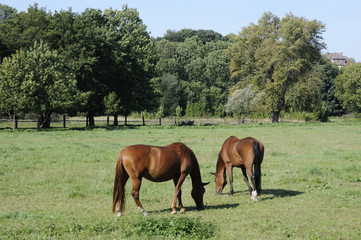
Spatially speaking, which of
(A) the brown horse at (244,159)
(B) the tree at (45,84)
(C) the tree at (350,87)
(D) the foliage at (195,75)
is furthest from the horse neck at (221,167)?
(C) the tree at (350,87)

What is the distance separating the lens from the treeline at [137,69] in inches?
1809

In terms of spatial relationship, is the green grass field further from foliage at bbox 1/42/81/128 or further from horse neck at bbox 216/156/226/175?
foliage at bbox 1/42/81/128

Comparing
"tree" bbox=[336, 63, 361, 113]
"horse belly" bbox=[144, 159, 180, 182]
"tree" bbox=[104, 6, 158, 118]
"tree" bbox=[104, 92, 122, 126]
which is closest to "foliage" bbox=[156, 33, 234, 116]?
"tree" bbox=[104, 6, 158, 118]

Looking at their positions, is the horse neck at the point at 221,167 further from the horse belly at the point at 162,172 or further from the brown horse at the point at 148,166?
the horse belly at the point at 162,172

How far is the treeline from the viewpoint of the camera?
151 feet

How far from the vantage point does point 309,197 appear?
12.4 meters

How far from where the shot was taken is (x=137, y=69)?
61312mm

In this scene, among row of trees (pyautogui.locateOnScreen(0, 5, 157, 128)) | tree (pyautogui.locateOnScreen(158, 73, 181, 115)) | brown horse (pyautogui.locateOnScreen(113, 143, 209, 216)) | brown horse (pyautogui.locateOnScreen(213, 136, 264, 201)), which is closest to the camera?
brown horse (pyautogui.locateOnScreen(113, 143, 209, 216))

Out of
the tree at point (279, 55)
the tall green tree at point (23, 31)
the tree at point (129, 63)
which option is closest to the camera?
the tall green tree at point (23, 31)

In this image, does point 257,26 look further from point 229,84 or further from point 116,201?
point 116,201

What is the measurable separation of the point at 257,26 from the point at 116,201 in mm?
68722

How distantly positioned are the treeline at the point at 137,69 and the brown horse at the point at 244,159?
3529 centimetres

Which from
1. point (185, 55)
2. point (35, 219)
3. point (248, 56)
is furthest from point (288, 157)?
point (185, 55)

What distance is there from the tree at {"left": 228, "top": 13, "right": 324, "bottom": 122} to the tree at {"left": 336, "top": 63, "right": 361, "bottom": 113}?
96.9 feet
